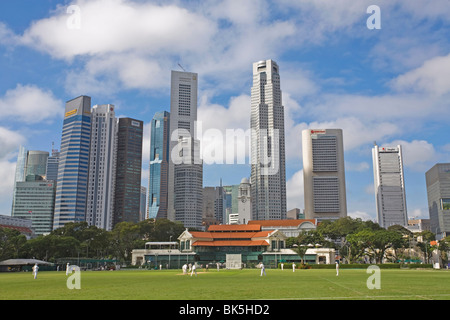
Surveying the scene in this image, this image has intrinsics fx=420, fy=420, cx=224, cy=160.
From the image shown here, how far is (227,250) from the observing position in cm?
12425

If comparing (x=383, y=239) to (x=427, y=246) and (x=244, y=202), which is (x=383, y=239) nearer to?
(x=427, y=246)

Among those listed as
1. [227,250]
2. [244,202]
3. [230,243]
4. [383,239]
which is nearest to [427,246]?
[383,239]

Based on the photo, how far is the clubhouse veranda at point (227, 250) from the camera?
115812 millimetres

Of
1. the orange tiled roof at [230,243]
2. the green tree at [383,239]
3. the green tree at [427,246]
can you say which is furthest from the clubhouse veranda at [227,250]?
the green tree at [427,246]

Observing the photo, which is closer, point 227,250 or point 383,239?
point 383,239

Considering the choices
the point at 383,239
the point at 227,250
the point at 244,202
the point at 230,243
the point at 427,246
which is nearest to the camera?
the point at 383,239

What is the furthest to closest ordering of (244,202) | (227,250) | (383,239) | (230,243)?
(244,202), (230,243), (227,250), (383,239)

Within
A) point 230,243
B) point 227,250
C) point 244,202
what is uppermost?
point 244,202

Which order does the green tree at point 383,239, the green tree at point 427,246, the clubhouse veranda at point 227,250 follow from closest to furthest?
1. the green tree at point 383,239
2. the clubhouse veranda at point 227,250
3. the green tree at point 427,246

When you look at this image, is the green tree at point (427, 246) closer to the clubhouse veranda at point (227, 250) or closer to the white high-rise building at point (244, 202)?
the clubhouse veranda at point (227, 250)

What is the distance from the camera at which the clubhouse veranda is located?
116 meters

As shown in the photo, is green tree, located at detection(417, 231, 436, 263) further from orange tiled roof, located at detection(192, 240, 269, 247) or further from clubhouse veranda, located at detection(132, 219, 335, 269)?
orange tiled roof, located at detection(192, 240, 269, 247)
